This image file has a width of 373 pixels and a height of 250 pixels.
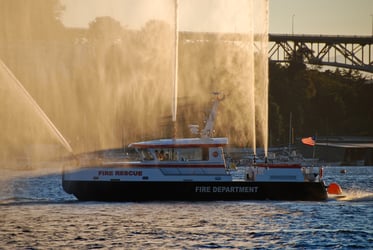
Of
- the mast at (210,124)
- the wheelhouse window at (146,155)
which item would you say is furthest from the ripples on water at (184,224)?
the mast at (210,124)

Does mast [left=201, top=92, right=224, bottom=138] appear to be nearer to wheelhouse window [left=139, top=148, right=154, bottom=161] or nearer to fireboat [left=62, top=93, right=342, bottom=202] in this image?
fireboat [left=62, top=93, right=342, bottom=202]

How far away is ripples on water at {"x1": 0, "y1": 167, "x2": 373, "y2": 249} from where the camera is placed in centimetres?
4644

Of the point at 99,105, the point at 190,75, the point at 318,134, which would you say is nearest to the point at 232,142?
the point at 190,75

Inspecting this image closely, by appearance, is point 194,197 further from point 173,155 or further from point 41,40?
point 41,40

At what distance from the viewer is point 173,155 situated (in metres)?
59.7

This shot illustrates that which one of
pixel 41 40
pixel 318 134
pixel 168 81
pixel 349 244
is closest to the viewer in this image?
pixel 349 244

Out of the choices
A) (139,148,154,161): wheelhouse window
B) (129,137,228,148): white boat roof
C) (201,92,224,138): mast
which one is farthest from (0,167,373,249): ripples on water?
(201,92,224,138): mast

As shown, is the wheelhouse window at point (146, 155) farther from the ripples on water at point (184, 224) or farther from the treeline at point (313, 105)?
the treeline at point (313, 105)

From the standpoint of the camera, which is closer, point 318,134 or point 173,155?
point 173,155

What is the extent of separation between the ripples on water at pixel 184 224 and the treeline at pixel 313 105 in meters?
105

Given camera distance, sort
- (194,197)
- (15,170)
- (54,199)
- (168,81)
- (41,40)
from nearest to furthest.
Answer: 1. (194,197)
2. (54,199)
3. (168,81)
4. (41,40)
5. (15,170)

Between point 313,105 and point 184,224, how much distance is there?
13071 cm

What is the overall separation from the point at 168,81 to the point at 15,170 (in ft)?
120

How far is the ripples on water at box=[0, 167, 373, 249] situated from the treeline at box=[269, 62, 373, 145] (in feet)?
345
